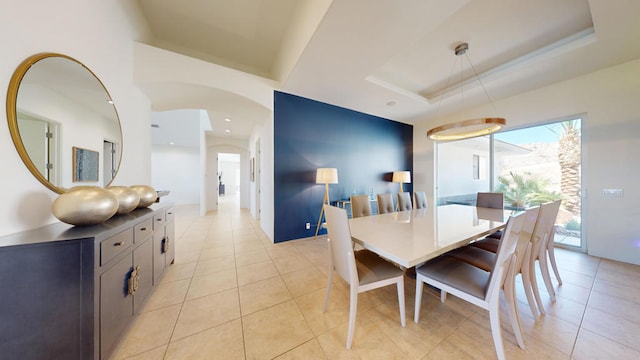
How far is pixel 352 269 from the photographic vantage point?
134cm

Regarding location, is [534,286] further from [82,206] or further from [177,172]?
[177,172]

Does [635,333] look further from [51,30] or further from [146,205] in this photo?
[51,30]

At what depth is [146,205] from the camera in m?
2.01

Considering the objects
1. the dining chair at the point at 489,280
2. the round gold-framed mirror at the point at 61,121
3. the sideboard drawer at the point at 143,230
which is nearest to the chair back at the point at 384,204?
the dining chair at the point at 489,280

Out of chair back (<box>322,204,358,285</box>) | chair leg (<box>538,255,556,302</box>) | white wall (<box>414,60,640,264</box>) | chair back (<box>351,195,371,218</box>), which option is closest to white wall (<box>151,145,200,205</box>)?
chair back (<box>351,195,371,218</box>)

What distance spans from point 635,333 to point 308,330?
2500mm

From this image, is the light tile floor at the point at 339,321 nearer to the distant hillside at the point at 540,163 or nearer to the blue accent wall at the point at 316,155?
the blue accent wall at the point at 316,155

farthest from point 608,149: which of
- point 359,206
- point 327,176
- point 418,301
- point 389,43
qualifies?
point 327,176

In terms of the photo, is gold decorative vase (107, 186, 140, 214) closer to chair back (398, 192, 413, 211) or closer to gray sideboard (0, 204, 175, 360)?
gray sideboard (0, 204, 175, 360)

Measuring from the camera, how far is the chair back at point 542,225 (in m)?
1.61

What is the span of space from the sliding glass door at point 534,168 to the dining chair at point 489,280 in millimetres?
3321

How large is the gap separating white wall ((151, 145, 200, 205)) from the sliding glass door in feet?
32.4

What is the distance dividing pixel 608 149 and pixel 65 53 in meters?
6.46

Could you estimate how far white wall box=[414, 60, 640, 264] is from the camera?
2.55 m
